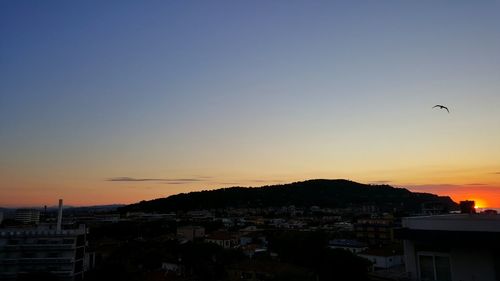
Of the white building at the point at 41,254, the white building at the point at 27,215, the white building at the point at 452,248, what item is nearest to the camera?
the white building at the point at 452,248

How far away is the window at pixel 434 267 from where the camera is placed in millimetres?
7829

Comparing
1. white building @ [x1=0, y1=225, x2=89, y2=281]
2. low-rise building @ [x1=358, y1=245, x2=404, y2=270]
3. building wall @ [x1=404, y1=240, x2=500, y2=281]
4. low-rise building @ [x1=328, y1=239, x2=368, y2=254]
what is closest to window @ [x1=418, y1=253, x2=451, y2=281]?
building wall @ [x1=404, y1=240, x2=500, y2=281]

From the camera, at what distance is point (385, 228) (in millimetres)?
75750

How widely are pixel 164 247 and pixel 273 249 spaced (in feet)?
48.0

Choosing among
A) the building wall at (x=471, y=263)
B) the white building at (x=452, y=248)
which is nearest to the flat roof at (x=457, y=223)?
the white building at (x=452, y=248)

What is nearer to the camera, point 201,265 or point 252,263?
point 252,263

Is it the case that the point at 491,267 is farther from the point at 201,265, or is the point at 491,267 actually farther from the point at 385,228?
the point at 385,228

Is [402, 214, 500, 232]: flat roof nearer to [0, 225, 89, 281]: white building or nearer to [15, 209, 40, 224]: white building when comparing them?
[0, 225, 89, 281]: white building

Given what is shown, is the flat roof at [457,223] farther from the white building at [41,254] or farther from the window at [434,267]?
the white building at [41,254]

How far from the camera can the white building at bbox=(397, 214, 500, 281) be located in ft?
23.7

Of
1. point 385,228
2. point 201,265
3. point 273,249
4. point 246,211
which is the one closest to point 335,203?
point 246,211

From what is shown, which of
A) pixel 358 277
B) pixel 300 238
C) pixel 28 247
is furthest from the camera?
pixel 300 238

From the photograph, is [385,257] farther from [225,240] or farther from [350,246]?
[225,240]

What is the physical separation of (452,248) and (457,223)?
48 cm
